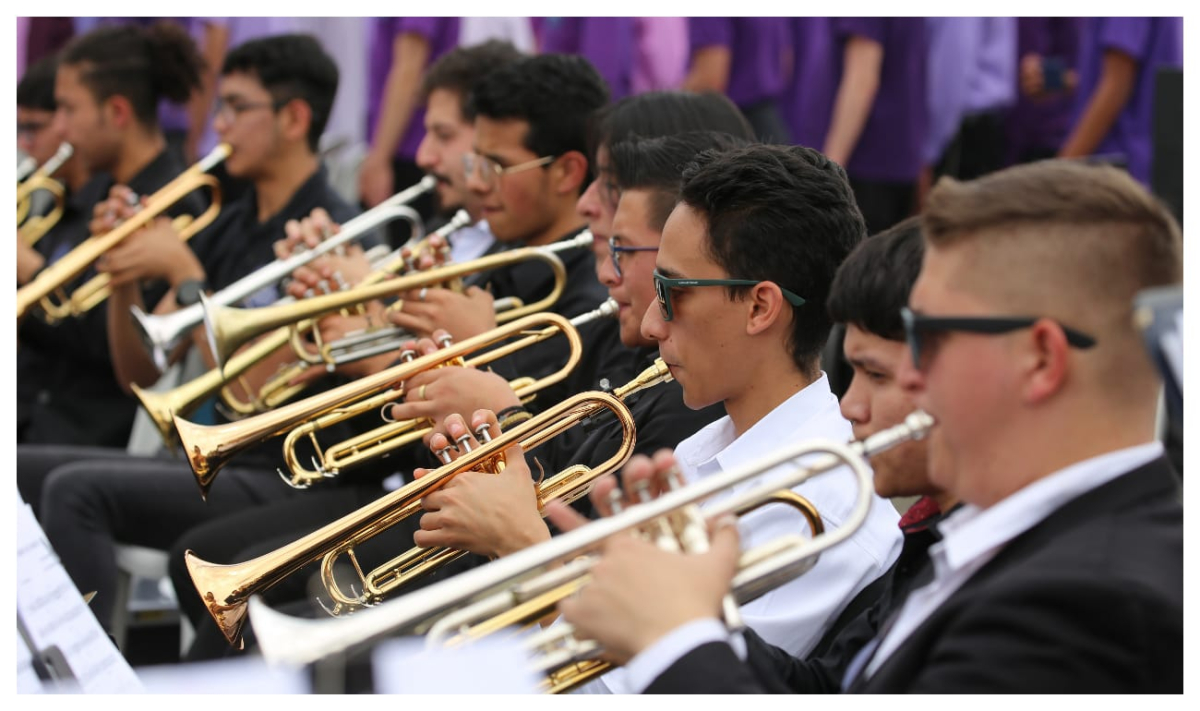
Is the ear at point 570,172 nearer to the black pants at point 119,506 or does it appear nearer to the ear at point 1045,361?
the black pants at point 119,506

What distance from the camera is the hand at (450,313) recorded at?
362 cm

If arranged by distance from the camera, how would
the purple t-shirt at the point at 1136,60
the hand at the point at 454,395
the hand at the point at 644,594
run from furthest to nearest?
the purple t-shirt at the point at 1136,60, the hand at the point at 454,395, the hand at the point at 644,594

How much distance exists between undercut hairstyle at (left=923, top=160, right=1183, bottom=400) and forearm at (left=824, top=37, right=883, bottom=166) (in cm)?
455

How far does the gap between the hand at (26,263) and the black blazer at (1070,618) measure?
13.5 ft

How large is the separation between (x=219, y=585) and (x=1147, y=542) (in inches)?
69.7

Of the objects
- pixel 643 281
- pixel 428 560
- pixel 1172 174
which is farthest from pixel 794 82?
pixel 428 560

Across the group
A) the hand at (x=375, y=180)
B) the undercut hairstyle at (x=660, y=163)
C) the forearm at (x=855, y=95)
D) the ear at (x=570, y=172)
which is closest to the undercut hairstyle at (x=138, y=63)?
the hand at (x=375, y=180)

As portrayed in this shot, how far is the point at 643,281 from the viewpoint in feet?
9.98

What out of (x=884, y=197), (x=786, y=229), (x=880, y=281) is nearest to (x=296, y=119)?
(x=884, y=197)

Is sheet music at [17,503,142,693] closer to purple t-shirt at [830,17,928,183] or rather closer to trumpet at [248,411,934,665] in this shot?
trumpet at [248,411,934,665]

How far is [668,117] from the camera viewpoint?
365cm

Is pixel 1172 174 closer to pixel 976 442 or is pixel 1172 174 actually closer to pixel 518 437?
pixel 518 437

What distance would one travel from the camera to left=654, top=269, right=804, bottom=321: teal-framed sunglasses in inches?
100

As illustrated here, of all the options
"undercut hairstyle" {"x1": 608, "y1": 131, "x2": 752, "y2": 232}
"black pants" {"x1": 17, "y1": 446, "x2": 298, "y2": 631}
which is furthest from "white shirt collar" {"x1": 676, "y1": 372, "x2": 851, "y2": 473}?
"black pants" {"x1": 17, "y1": 446, "x2": 298, "y2": 631}
